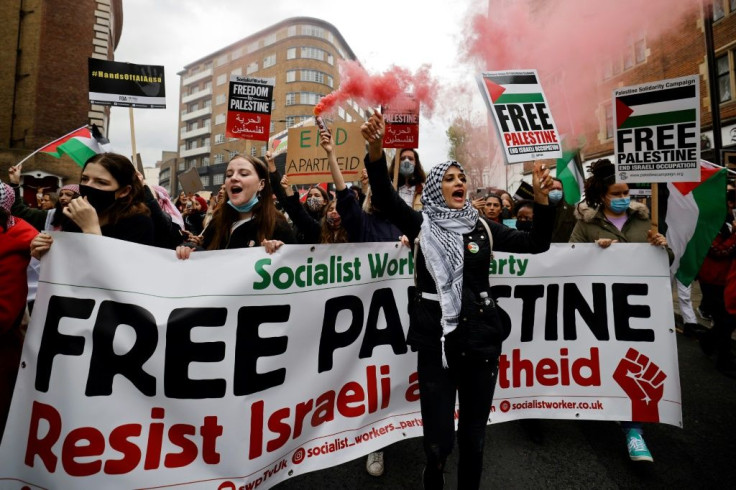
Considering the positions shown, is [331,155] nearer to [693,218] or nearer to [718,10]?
[693,218]

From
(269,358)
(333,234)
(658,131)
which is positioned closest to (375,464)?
(269,358)

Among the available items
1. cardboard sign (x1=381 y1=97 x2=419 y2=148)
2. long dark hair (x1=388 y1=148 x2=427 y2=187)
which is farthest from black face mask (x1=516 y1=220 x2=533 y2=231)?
long dark hair (x1=388 y1=148 x2=427 y2=187)

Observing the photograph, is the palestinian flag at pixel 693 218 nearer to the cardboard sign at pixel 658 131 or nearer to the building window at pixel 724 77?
the cardboard sign at pixel 658 131

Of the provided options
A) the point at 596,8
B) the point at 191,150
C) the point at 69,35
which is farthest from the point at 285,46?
the point at 596,8

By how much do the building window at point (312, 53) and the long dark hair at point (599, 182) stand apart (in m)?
50.6

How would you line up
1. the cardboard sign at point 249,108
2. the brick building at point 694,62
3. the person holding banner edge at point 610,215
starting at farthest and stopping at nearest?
1. the brick building at point 694,62
2. the cardboard sign at point 249,108
3. the person holding banner edge at point 610,215

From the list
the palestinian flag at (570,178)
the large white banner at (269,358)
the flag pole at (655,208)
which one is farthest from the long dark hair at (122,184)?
the palestinian flag at (570,178)

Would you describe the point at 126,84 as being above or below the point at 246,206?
above

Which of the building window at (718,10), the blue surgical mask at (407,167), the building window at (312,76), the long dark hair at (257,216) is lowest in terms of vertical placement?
the long dark hair at (257,216)

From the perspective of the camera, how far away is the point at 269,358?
235cm

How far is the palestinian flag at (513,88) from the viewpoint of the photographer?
128 inches

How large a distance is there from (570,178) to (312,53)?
49.8 meters

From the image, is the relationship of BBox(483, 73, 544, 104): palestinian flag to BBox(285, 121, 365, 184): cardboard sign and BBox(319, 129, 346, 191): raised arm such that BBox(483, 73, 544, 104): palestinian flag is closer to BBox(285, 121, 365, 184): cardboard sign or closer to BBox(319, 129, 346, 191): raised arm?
BBox(319, 129, 346, 191): raised arm

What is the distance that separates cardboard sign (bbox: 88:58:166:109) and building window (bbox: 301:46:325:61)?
48.8m
